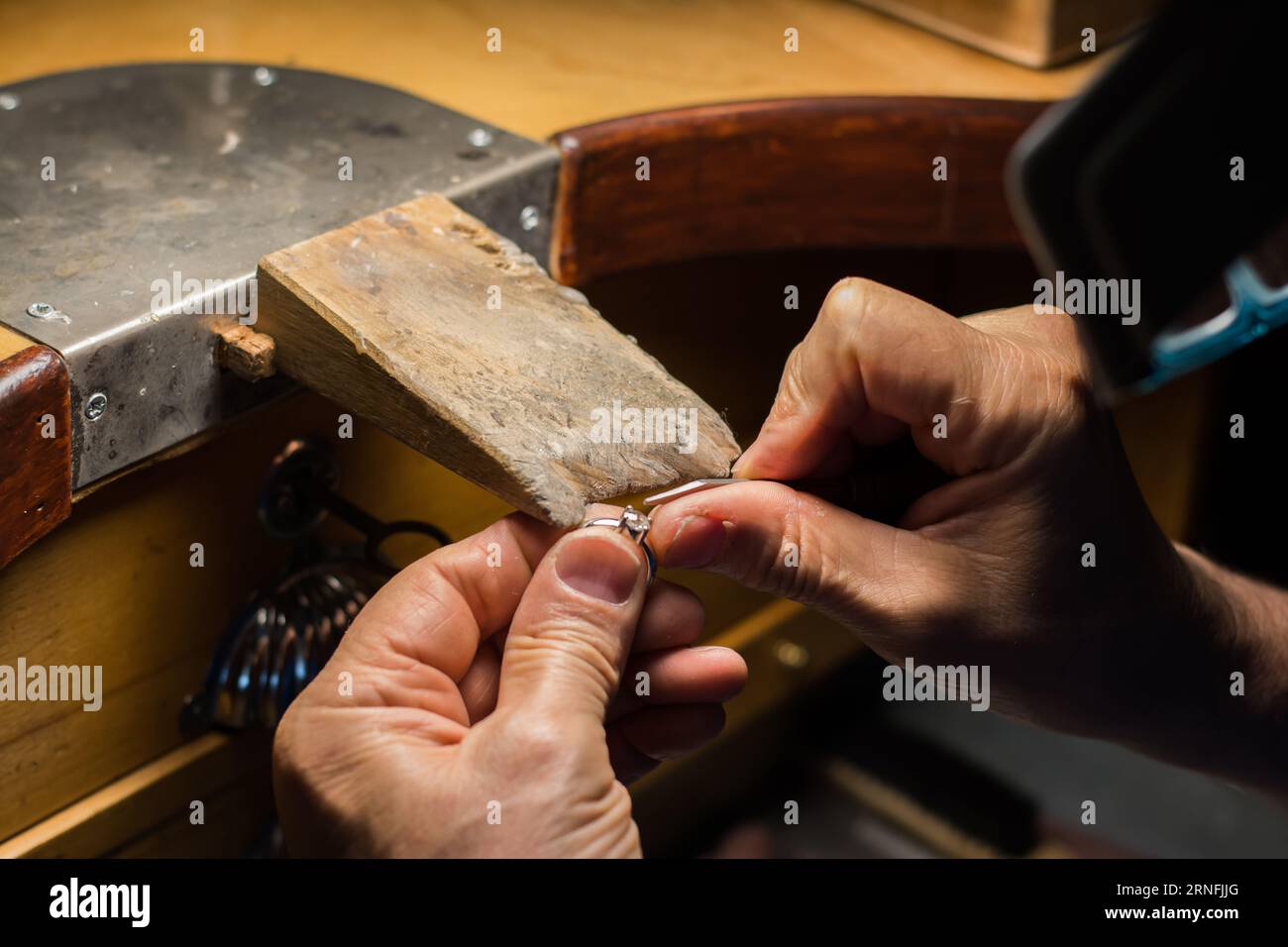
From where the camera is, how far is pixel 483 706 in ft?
2.41

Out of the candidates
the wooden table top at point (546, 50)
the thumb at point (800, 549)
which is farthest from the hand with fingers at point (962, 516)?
the wooden table top at point (546, 50)

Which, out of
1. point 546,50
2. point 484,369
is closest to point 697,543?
point 484,369

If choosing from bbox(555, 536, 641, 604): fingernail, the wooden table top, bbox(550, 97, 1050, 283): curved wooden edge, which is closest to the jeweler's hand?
bbox(555, 536, 641, 604): fingernail

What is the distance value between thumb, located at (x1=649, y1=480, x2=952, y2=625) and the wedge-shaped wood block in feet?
0.09

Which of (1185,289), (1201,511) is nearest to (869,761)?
(1201,511)

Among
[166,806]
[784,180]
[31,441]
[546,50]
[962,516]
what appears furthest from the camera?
[546,50]

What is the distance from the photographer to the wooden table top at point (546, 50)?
102cm

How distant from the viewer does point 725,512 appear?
686 millimetres

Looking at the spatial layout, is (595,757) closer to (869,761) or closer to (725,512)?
(725,512)

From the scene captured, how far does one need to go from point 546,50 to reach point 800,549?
1.98ft

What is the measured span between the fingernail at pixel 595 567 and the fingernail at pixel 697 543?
0.03 meters

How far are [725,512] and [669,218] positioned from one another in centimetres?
35

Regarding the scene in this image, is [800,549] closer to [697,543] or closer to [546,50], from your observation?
[697,543]

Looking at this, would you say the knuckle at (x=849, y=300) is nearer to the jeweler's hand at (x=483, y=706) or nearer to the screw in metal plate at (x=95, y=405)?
the jeweler's hand at (x=483, y=706)
